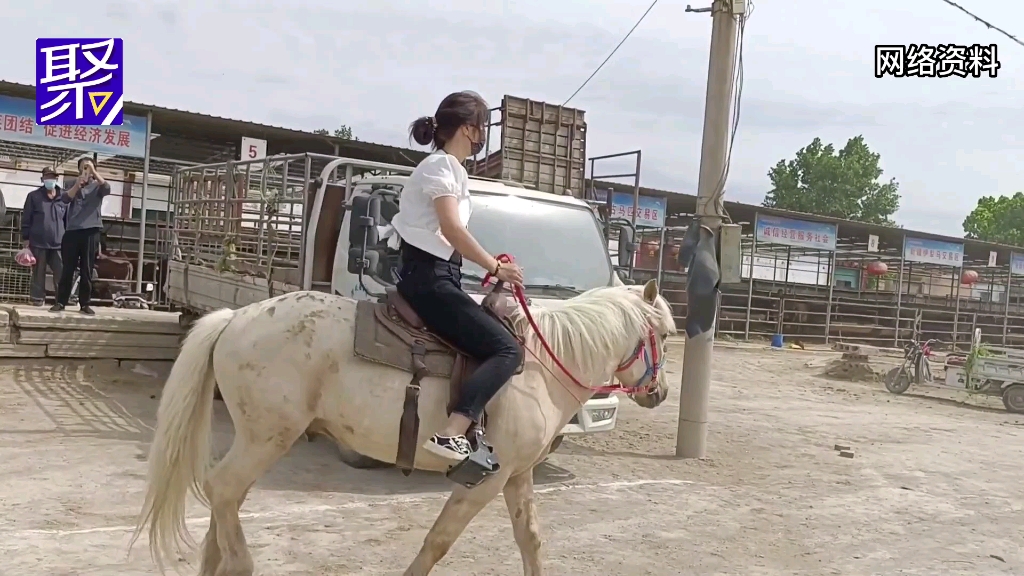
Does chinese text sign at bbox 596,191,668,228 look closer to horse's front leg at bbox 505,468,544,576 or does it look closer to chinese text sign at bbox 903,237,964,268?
chinese text sign at bbox 903,237,964,268

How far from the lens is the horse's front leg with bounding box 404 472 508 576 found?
3.43m

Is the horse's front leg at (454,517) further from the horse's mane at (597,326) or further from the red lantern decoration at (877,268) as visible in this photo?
the red lantern decoration at (877,268)

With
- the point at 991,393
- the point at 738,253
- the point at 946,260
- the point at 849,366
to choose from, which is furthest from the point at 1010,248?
the point at 738,253

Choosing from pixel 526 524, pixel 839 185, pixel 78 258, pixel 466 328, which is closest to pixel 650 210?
pixel 78 258

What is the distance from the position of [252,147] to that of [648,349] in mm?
12878

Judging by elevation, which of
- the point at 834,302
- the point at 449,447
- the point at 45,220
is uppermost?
the point at 45,220

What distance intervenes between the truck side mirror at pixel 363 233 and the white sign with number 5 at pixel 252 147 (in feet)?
33.4

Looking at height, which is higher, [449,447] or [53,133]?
[53,133]

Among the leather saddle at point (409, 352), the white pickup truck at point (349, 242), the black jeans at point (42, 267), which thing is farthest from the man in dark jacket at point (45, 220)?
the leather saddle at point (409, 352)

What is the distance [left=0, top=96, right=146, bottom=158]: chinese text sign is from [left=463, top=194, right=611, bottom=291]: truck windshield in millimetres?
9280

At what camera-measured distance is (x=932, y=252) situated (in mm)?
26344

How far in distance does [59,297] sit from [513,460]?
811cm

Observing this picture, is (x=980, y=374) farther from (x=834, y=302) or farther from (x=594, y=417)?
(x=834, y=302)

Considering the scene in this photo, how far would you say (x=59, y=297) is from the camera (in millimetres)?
9547
